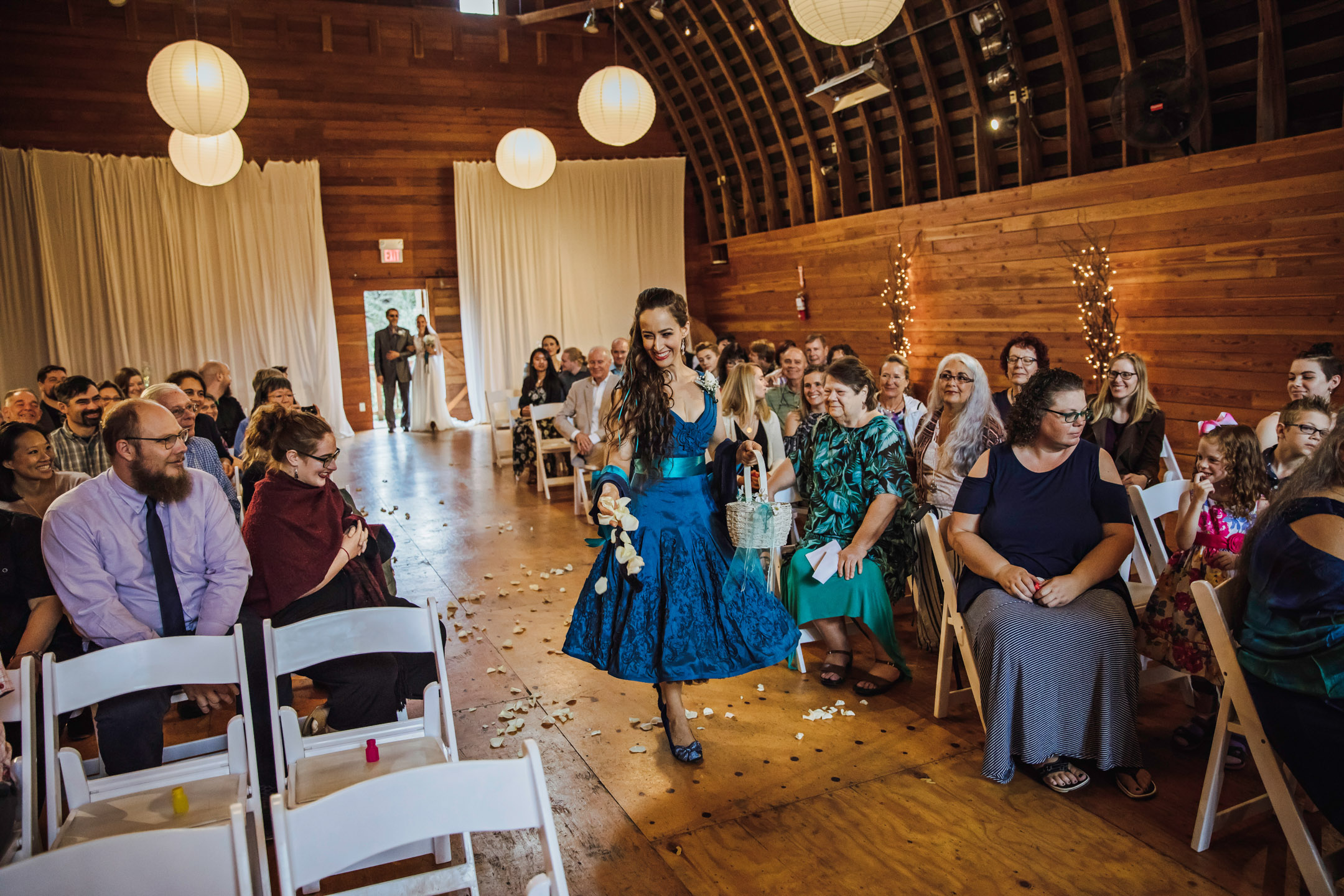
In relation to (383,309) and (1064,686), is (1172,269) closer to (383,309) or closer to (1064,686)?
(1064,686)

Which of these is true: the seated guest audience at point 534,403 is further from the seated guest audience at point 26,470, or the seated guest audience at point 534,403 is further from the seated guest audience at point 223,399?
the seated guest audience at point 26,470

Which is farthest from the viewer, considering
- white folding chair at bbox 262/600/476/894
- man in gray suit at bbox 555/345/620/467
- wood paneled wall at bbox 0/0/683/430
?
wood paneled wall at bbox 0/0/683/430

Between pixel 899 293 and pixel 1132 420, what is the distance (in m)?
5.81

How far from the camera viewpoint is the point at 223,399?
7.35 m

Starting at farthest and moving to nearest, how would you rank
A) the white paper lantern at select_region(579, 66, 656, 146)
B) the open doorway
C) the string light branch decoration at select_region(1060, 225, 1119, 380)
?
the open doorway < the white paper lantern at select_region(579, 66, 656, 146) < the string light branch decoration at select_region(1060, 225, 1119, 380)

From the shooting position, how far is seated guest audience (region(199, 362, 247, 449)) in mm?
7031

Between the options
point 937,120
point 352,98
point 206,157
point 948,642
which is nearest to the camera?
point 948,642

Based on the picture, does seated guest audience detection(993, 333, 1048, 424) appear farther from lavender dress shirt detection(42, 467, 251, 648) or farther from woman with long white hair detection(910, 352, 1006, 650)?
lavender dress shirt detection(42, 467, 251, 648)

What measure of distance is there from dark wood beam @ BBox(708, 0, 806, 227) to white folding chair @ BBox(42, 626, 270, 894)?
10950mm

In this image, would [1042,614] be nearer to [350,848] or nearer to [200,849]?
[350,848]

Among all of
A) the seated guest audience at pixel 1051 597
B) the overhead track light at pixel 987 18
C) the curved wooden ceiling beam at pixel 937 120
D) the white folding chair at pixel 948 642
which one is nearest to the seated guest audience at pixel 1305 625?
the seated guest audience at pixel 1051 597

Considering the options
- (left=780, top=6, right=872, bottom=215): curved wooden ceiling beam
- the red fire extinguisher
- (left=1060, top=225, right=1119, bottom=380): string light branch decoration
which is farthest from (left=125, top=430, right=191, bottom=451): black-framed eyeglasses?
the red fire extinguisher

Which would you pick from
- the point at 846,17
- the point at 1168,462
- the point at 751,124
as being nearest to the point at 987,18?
the point at 846,17

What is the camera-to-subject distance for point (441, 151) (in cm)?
1384
